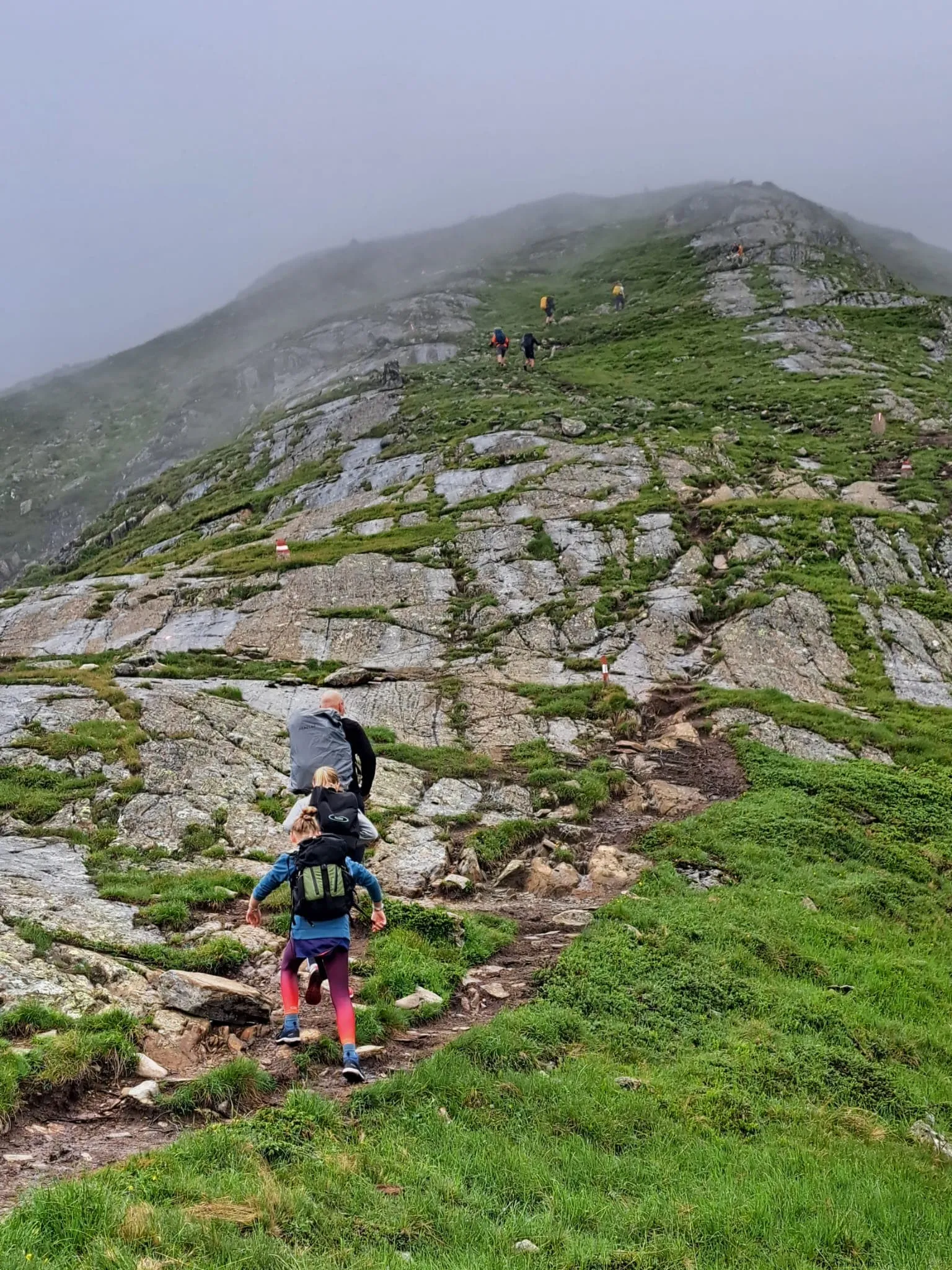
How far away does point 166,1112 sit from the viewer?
7.32 metres

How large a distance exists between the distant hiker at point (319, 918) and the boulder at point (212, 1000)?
829 millimetres

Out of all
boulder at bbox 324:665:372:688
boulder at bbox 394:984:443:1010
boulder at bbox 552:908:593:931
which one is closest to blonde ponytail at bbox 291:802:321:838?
boulder at bbox 394:984:443:1010

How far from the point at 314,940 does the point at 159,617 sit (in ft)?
90.4

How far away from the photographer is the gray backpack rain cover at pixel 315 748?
11.0 m

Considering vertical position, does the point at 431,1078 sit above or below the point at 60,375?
below

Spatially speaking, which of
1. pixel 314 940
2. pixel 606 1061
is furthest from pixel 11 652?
pixel 606 1061

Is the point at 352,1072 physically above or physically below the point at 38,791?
below

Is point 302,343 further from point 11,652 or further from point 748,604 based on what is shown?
point 748,604

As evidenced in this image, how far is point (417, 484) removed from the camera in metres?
44.4

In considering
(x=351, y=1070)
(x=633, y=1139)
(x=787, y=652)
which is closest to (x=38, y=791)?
(x=351, y=1070)

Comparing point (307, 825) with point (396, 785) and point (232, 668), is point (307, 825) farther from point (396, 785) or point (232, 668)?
point (232, 668)

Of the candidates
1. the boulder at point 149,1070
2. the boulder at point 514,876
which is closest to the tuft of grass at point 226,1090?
the boulder at point 149,1070

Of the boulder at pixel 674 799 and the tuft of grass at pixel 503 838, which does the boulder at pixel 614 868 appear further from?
the boulder at pixel 674 799

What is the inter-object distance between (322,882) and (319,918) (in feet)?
1.62
